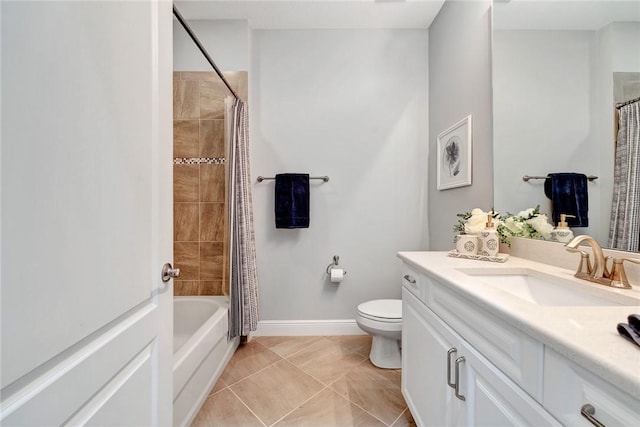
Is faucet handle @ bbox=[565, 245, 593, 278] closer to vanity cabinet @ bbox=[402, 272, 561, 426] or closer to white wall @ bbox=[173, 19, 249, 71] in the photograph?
vanity cabinet @ bbox=[402, 272, 561, 426]

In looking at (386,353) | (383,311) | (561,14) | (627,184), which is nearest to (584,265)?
(627,184)

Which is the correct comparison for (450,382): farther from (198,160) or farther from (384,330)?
(198,160)

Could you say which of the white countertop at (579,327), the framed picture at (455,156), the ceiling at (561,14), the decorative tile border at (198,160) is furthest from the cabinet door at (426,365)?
the decorative tile border at (198,160)

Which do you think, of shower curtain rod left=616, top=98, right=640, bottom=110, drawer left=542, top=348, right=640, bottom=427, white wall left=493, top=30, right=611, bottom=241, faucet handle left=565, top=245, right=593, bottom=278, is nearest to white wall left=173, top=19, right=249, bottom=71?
white wall left=493, top=30, right=611, bottom=241

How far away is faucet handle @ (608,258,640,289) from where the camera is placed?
79cm

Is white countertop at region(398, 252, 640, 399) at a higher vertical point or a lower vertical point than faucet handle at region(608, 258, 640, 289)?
lower

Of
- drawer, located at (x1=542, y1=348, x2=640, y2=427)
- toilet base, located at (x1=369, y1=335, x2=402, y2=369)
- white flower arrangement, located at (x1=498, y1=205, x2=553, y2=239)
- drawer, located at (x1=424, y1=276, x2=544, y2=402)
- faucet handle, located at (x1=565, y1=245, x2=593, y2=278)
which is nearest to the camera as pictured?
drawer, located at (x1=542, y1=348, x2=640, y2=427)

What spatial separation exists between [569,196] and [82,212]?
1.58 metres

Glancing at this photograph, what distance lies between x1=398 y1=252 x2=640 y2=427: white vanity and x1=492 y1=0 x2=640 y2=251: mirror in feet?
0.97

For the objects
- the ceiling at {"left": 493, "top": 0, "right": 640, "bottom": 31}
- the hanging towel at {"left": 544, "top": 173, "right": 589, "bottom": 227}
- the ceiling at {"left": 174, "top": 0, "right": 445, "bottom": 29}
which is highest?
the ceiling at {"left": 174, "top": 0, "right": 445, "bottom": 29}

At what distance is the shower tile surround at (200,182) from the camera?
2088 millimetres

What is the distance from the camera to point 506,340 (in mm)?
639

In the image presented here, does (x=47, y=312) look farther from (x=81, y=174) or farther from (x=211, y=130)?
(x=211, y=130)

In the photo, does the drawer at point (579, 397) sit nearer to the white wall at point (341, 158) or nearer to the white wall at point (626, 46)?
the white wall at point (626, 46)
